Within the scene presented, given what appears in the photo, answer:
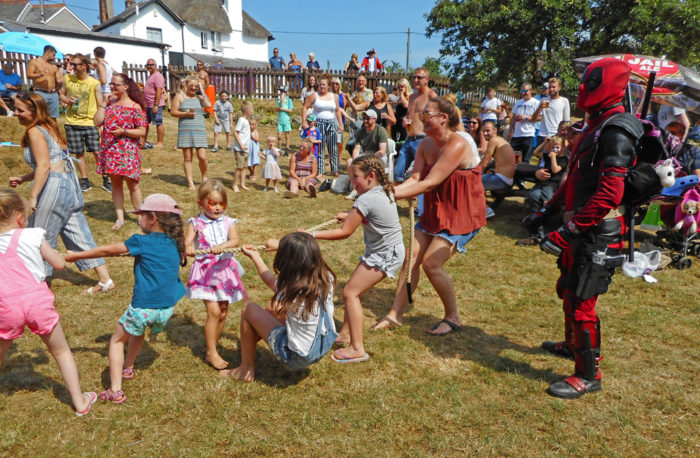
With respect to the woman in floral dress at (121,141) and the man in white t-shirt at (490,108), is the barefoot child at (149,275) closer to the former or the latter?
the woman in floral dress at (121,141)

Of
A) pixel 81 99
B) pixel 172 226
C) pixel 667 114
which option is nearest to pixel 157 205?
pixel 172 226

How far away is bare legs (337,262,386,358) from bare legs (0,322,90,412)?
2097 mm

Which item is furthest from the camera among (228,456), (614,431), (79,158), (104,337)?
(79,158)

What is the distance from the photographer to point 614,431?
3.45m

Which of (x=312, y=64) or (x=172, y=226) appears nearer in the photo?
(x=172, y=226)

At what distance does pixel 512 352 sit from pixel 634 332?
59.1 inches

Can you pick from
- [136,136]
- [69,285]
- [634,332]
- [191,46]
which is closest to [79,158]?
[136,136]

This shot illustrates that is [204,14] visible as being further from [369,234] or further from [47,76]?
[369,234]

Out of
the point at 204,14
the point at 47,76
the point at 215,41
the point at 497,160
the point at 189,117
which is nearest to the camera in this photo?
the point at 497,160

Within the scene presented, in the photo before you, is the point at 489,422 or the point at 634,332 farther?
the point at 634,332

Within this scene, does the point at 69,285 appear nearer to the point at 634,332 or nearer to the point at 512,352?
the point at 512,352

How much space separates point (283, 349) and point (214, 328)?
2.55 feet

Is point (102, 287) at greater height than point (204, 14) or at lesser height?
lesser

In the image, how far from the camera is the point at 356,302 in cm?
423
